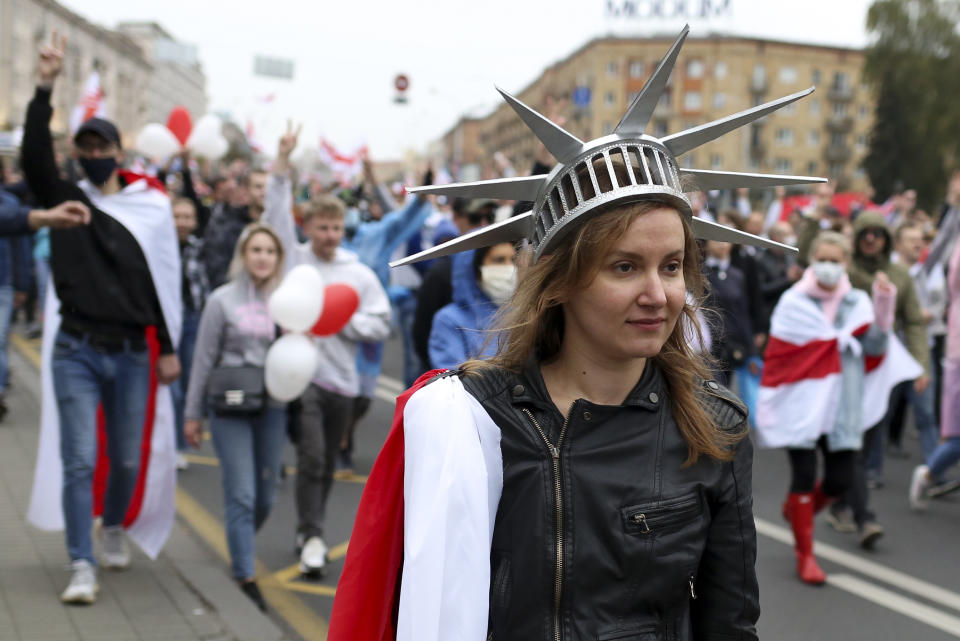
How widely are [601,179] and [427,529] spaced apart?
2.32 ft

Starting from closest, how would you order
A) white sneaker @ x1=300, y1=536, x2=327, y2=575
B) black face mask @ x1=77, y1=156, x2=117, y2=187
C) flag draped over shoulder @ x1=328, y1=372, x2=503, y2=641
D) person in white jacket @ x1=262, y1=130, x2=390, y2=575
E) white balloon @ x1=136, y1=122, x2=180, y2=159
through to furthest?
flag draped over shoulder @ x1=328, y1=372, x2=503, y2=641
black face mask @ x1=77, y1=156, x2=117, y2=187
white sneaker @ x1=300, y1=536, x2=327, y2=575
person in white jacket @ x1=262, y1=130, x2=390, y2=575
white balloon @ x1=136, y1=122, x2=180, y2=159

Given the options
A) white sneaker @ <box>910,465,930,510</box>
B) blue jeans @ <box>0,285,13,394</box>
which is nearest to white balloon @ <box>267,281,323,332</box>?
white sneaker @ <box>910,465,930,510</box>

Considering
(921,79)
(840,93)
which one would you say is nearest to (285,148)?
(921,79)

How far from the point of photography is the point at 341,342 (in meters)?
6.45

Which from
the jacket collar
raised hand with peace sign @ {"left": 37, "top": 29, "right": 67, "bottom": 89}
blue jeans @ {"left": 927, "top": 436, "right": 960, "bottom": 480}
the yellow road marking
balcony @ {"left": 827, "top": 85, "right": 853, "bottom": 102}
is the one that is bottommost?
the yellow road marking

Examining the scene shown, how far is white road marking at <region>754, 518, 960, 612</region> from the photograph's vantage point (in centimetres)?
589

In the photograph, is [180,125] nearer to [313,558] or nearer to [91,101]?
[91,101]

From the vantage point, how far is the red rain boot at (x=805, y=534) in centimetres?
603

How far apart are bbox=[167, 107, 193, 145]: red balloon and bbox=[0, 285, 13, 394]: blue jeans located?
2045mm

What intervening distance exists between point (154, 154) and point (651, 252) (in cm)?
860

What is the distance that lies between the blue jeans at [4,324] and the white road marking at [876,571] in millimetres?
6484

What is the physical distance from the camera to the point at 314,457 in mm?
5984

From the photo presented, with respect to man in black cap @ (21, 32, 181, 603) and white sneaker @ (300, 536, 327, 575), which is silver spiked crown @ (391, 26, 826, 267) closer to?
man in black cap @ (21, 32, 181, 603)

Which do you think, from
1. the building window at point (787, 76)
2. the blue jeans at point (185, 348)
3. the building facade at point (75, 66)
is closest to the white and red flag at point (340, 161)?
the blue jeans at point (185, 348)
